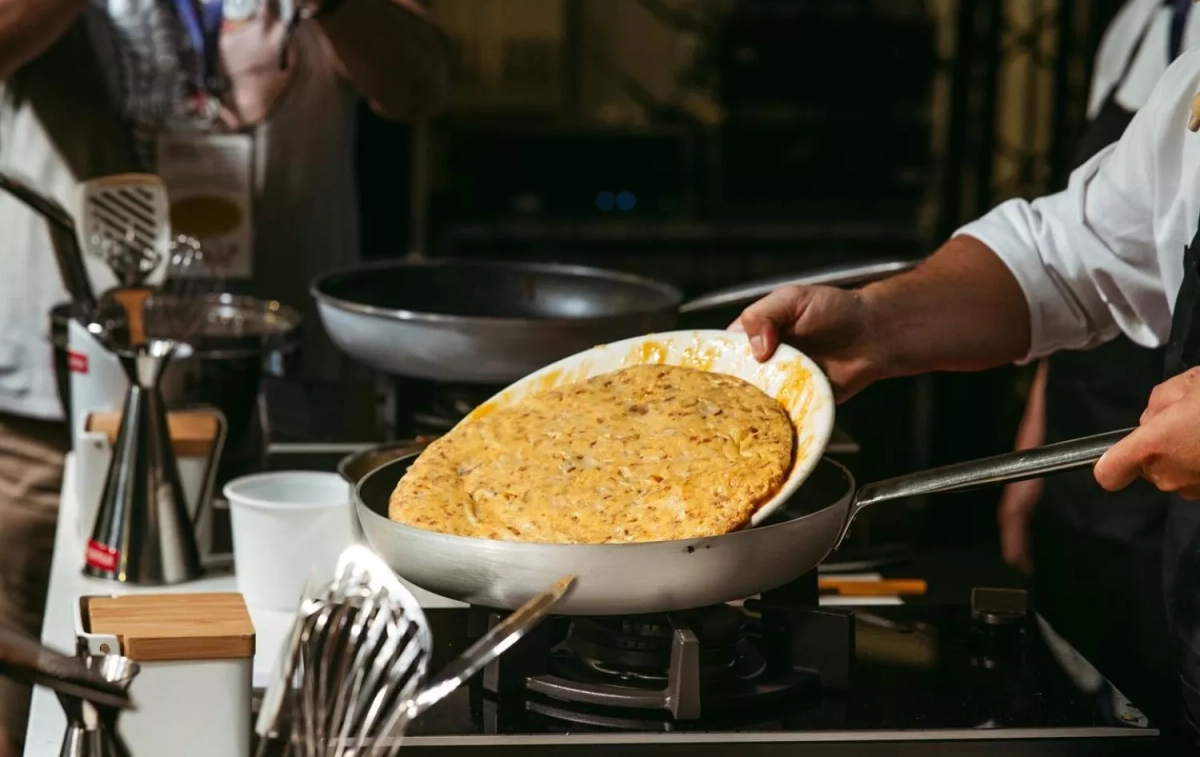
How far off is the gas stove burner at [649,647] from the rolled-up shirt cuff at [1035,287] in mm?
543

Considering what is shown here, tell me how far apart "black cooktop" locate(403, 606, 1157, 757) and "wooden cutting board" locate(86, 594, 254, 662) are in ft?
0.43

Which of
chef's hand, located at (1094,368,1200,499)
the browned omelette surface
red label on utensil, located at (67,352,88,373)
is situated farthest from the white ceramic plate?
red label on utensil, located at (67,352,88,373)

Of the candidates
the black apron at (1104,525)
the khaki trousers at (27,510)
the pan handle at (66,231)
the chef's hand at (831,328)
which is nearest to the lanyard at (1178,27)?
the black apron at (1104,525)

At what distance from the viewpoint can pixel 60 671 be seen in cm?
68

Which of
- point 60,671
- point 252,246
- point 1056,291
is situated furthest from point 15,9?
point 60,671

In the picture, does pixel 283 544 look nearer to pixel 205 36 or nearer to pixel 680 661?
pixel 680 661

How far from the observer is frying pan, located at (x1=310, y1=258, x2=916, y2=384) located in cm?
151

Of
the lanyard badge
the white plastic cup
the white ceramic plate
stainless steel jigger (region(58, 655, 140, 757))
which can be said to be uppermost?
the lanyard badge

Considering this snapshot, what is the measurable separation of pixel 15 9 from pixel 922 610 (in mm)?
1387

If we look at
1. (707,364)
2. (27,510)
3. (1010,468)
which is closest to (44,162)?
(27,510)

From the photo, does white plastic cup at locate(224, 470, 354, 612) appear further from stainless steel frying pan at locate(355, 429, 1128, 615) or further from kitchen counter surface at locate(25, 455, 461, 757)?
stainless steel frying pan at locate(355, 429, 1128, 615)

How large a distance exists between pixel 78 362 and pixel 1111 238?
3.75 ft

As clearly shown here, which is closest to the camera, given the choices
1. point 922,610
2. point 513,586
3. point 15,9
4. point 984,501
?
point 513,586

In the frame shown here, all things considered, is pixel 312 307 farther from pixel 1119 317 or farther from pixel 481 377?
pixel 1119 317
